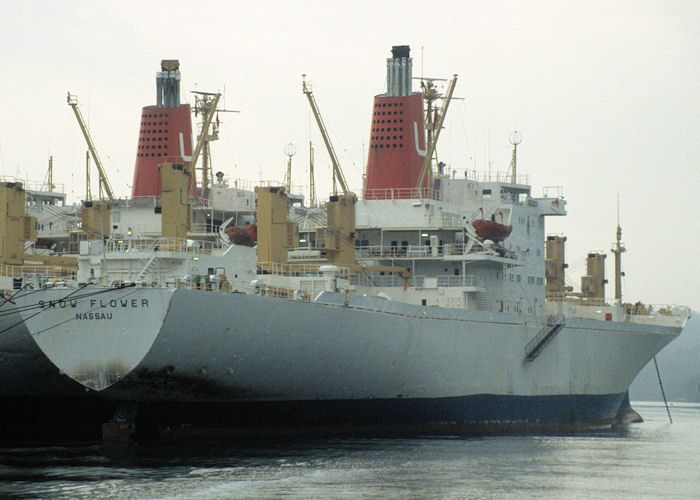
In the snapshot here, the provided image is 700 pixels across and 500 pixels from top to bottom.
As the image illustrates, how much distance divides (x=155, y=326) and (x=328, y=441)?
25.1 feet

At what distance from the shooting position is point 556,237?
62031 millimetres

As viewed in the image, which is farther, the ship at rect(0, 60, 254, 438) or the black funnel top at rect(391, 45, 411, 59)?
the black funnel top at rect(391, 45, 411, 59)

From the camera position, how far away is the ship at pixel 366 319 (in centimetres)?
3509

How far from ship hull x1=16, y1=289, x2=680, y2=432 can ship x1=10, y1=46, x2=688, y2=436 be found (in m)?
0.06

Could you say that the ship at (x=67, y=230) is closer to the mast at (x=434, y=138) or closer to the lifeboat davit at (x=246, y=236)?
the lifeboat davit at (x=246, y=236)

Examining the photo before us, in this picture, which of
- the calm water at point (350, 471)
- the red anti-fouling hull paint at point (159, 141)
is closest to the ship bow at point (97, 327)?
the calm water at point (350, 471)

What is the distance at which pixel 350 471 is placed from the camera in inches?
1231

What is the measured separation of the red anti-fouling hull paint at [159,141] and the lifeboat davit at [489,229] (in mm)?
15106

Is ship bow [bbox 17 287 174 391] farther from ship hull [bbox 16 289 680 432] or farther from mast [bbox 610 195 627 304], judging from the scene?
mast [bbox 610 195 627 304]

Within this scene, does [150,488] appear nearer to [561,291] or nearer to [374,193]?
[374,193]

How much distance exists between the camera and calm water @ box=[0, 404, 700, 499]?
28234mm

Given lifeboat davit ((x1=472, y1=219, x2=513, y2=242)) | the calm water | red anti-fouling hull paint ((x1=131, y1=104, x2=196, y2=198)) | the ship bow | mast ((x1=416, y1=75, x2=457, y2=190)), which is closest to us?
the calm water

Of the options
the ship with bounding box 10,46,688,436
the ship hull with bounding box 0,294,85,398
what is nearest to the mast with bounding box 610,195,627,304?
the ship with bounding box 10,46,688,436

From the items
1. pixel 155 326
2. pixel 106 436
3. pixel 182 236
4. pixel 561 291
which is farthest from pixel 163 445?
pixel 561 291
